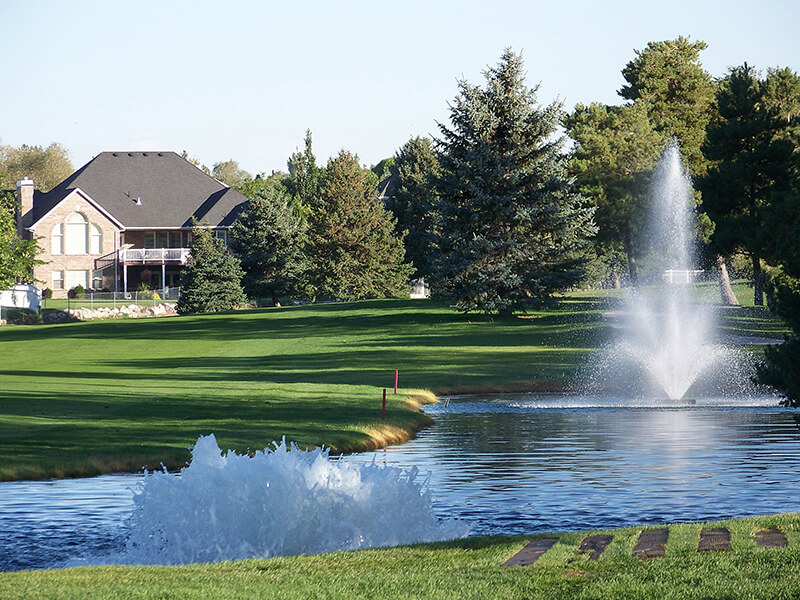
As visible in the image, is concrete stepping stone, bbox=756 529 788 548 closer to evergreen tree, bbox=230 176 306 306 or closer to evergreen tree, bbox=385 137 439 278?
evergreen tree, bbox=230 176 306 306

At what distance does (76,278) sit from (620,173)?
41.7 metres

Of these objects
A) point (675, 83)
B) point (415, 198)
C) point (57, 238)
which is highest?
point (675, 83)

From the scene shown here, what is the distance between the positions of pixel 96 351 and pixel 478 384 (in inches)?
827

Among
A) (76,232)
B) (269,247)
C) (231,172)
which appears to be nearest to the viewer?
(269,247)

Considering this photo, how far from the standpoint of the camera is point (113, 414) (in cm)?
2522

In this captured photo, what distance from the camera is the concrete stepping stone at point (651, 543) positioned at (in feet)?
33.1

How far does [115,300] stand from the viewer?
78.5 m

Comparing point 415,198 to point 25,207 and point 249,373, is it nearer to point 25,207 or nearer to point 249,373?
point 25,207

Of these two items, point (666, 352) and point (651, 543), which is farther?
point (666, 352)

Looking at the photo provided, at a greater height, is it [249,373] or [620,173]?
[620,173]

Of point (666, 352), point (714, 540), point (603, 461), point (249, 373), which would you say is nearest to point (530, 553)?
point (714, 540)

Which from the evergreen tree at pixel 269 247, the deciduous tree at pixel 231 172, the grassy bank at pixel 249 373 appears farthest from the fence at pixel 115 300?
the deciduous tree at pixel 231 172

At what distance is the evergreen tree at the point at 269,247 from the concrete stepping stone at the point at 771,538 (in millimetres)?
66869

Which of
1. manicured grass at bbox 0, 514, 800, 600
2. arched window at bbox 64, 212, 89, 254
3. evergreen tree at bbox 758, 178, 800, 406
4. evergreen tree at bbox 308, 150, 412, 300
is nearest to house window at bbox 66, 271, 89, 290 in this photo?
arched window at bbox 64, 212, 89, 254
